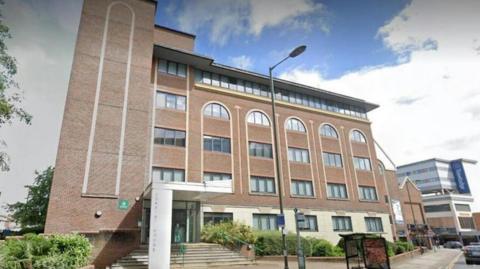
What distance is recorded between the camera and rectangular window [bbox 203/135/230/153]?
88.4 ft

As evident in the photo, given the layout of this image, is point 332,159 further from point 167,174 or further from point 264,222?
point 167,174

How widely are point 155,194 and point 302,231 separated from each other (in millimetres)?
17353

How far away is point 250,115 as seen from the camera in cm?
3050

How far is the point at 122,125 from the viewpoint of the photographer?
2247 cm

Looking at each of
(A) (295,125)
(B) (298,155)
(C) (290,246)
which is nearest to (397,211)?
(B) (298,155)

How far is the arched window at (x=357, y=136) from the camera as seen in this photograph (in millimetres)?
37103

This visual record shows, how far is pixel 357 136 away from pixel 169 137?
79.0ft

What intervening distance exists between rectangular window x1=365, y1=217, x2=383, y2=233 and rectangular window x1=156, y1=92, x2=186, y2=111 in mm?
24083

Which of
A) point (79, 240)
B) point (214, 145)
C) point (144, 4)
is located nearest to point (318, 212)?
point (214, 145)

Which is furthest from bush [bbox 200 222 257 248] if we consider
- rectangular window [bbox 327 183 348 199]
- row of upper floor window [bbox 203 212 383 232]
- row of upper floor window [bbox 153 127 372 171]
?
rectangular window [bbox 327 183 348 199]

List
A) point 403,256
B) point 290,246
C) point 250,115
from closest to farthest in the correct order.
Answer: point 290,246 → point 403,256 → point 250,115

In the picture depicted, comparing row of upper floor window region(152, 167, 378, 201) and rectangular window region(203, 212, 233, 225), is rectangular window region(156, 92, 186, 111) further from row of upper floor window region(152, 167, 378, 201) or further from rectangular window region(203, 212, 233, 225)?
rectangular window region(203, 212, 233, 225)

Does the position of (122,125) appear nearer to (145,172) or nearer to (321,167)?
(145,172)

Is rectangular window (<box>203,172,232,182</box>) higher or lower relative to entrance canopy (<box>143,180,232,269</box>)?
higher
